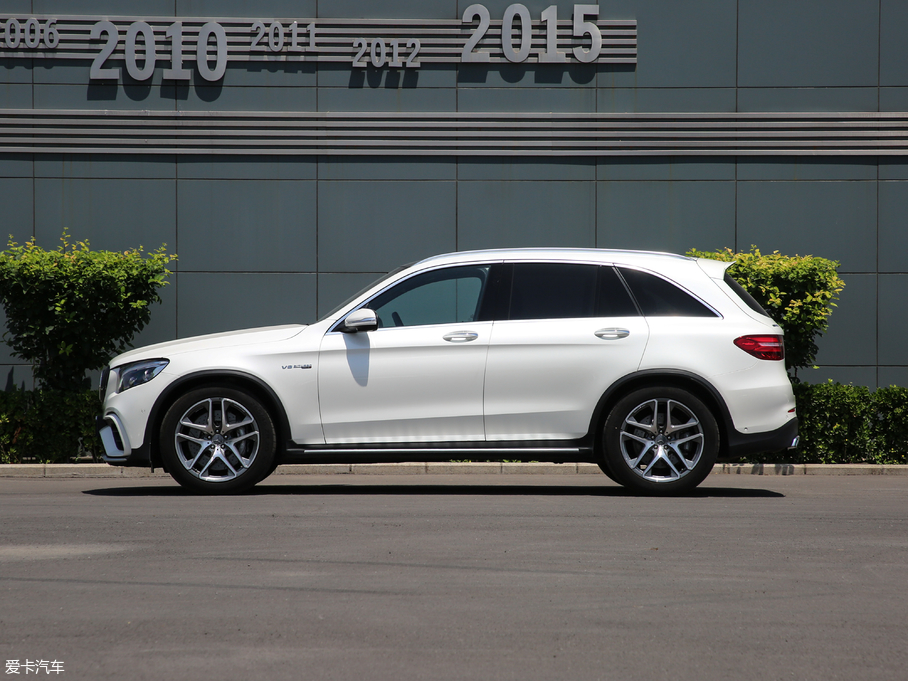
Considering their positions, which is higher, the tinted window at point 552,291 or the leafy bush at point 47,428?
the tinted window at point 552,291

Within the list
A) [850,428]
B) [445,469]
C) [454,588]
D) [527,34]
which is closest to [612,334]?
[454,588]

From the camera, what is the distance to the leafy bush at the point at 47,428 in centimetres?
1215

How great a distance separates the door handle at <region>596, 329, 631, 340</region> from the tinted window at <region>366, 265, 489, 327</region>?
39.5 inches

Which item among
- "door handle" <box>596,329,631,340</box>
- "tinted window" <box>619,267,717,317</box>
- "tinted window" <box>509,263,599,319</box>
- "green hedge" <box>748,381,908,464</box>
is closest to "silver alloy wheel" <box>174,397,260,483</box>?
"tinted window" <box>509,263,599,319</box>

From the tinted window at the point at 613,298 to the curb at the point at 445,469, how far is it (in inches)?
150

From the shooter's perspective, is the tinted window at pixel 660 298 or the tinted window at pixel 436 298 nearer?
the tinted window at pixel 436 298

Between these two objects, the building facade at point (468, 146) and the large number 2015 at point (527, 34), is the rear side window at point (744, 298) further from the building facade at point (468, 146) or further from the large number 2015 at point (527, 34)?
the large number 2015 at point (527, 34)

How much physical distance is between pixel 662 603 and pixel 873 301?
12599 mm

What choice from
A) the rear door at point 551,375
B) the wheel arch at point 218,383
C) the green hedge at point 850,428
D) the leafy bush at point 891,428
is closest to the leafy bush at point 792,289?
the green hedge at point 850,428

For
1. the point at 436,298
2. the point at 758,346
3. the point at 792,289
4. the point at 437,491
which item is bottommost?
the point at 437,491

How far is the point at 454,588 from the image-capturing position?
4.95 m

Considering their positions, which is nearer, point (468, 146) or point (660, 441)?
point (660, 441)

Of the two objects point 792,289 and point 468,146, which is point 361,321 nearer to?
point 792,289

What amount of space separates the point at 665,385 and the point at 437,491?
7.17ft
